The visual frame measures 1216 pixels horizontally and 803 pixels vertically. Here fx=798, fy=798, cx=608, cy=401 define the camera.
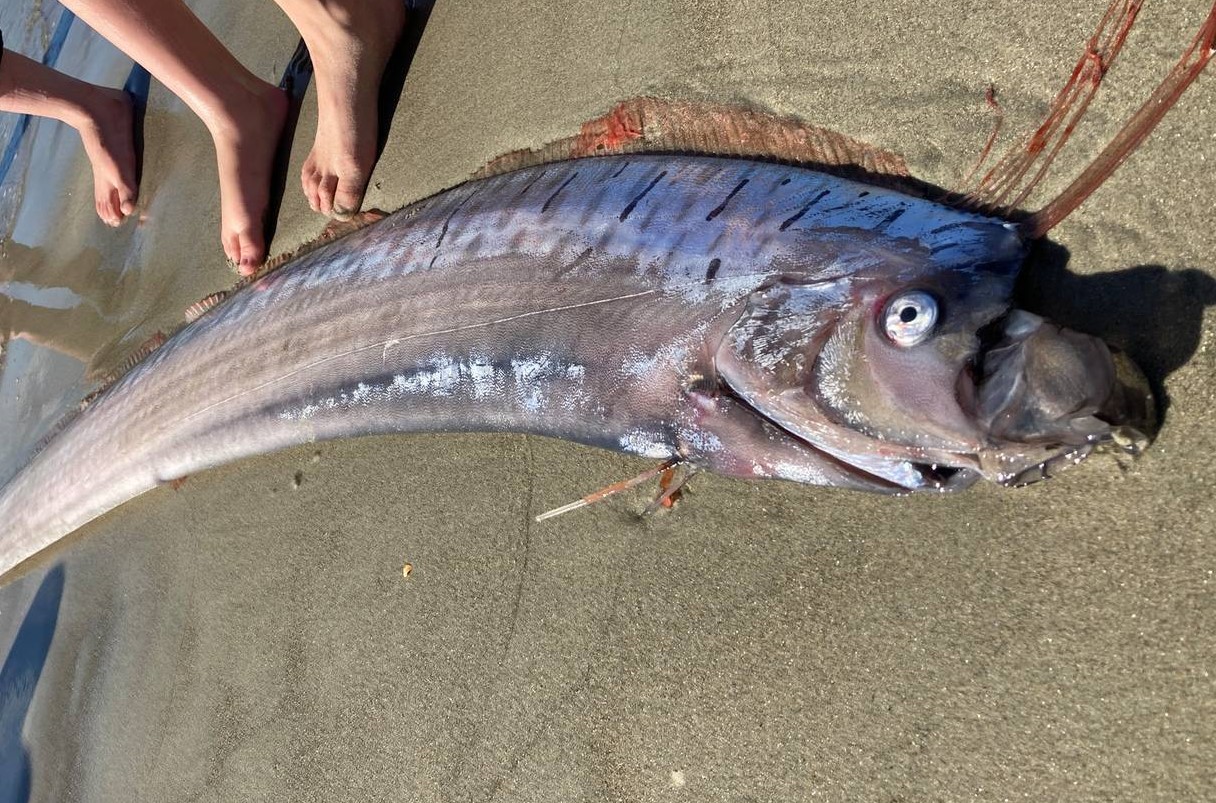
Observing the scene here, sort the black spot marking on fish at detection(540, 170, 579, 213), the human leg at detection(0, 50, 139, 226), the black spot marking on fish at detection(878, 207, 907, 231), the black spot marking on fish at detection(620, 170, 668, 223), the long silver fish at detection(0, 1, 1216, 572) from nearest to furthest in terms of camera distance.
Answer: the long silver fish at detection(0, 1, 1216, 572) → the black spot marking on fish at detection(878, 207, 907, 231) → the black spot marking on fish at detection(620, 170, 668, 223) → the black spot marking on fish at detection(540, 170, 579, 213) → the human leg at detection(0, 50, 139, 226)

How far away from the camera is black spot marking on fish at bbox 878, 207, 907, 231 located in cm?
192

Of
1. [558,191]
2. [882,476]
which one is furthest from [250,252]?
[882,476]

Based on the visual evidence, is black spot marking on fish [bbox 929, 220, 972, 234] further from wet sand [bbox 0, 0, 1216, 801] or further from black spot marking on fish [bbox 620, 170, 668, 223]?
black spot marking on fish [bbox 620, 170, 668, 223]

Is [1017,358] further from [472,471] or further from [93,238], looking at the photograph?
[93,238]

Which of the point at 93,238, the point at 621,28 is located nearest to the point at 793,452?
the point at 621,28

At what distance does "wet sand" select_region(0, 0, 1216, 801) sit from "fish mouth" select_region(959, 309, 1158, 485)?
0.11m

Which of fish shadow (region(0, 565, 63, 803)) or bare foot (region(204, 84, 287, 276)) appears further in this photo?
fish shadow (region(0, 565, 63, 803))

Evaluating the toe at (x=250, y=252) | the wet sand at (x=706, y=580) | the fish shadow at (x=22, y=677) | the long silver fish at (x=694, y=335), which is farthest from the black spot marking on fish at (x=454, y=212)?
the fish shadow at (x=22, y=677)

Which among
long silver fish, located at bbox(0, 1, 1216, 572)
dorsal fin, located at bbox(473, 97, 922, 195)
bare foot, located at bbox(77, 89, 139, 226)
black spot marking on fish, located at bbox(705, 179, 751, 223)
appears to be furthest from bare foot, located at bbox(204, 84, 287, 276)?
black spot marking on fish, located at bbox(705, 179, 751, 223)

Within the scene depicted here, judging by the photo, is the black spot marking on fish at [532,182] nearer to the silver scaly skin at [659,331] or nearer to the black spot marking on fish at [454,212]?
the silver scaly skin at [659,331]

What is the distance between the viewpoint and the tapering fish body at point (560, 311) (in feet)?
6.43

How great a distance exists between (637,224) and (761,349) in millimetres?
561

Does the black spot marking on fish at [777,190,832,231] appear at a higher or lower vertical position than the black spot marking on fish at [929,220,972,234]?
higher

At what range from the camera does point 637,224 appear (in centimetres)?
224
